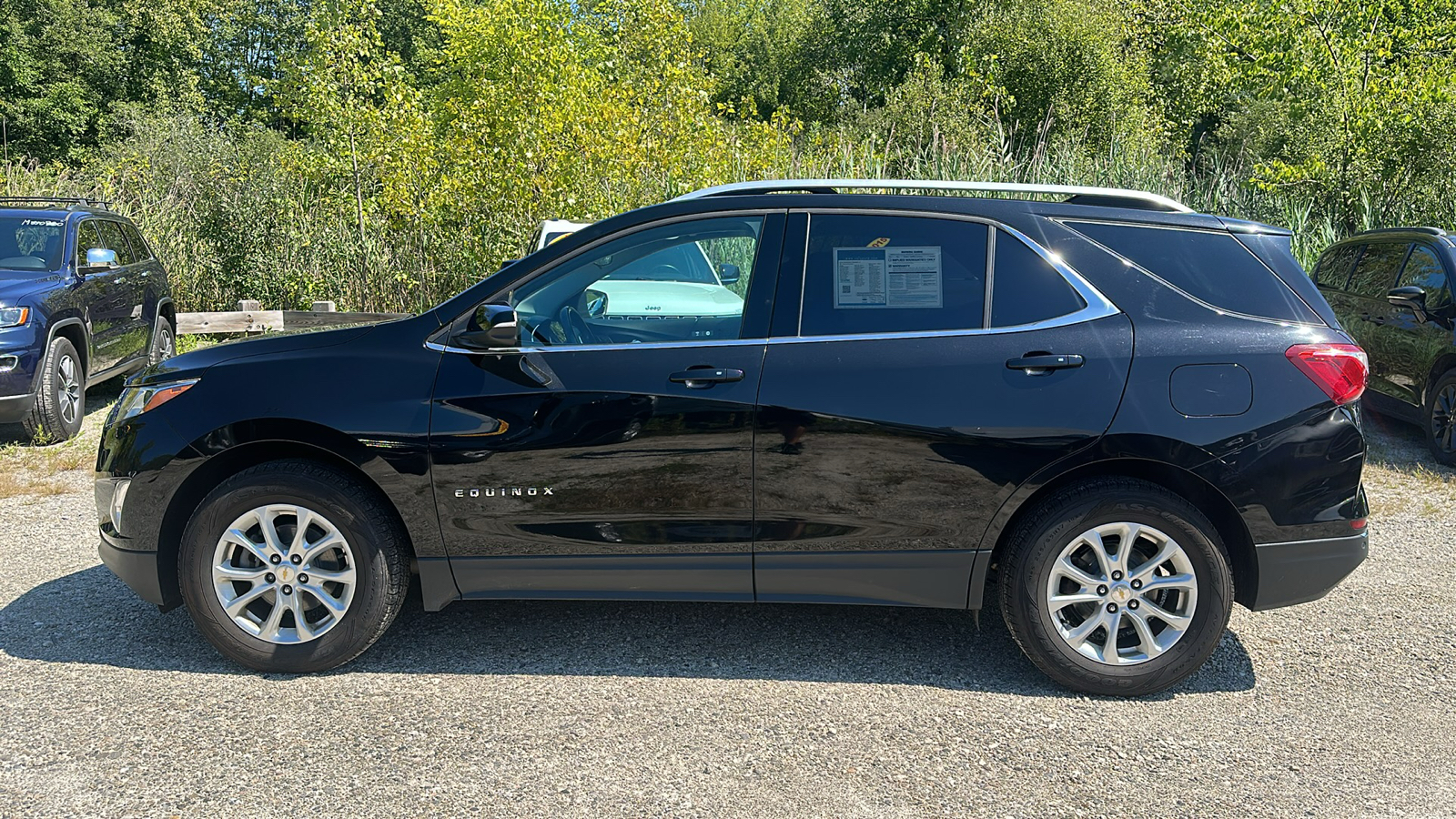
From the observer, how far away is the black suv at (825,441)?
390cm

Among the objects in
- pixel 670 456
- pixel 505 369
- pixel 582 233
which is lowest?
pixel 670 456

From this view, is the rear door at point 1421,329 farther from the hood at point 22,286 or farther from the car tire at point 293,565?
the hood at point 22,286

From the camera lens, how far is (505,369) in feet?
13.3

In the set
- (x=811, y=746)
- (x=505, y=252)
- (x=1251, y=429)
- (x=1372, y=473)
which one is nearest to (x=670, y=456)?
(x=811, y=746)

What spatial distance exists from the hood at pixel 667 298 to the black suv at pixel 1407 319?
237 inches

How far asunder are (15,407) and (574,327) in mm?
6081

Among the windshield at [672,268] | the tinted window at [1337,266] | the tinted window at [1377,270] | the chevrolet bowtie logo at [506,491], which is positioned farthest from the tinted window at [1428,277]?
the chevrolet bowtie logo at [506,491]

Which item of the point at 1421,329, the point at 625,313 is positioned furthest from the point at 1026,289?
the point at 1421,329

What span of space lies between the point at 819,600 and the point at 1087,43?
35.8m

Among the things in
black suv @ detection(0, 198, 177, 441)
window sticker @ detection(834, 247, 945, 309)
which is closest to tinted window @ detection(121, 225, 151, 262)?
black suv @ detection(0, 198, 177, 441)

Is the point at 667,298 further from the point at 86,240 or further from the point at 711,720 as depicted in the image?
the point at 86,240

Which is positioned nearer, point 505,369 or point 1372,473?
point 505,369

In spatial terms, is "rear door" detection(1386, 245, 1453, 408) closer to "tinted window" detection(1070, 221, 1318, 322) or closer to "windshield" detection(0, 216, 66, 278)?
"tinted window" detection(1070, 221, 1318, 322)

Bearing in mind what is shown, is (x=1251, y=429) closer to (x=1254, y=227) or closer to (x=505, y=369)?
(x=1254, y=227)
